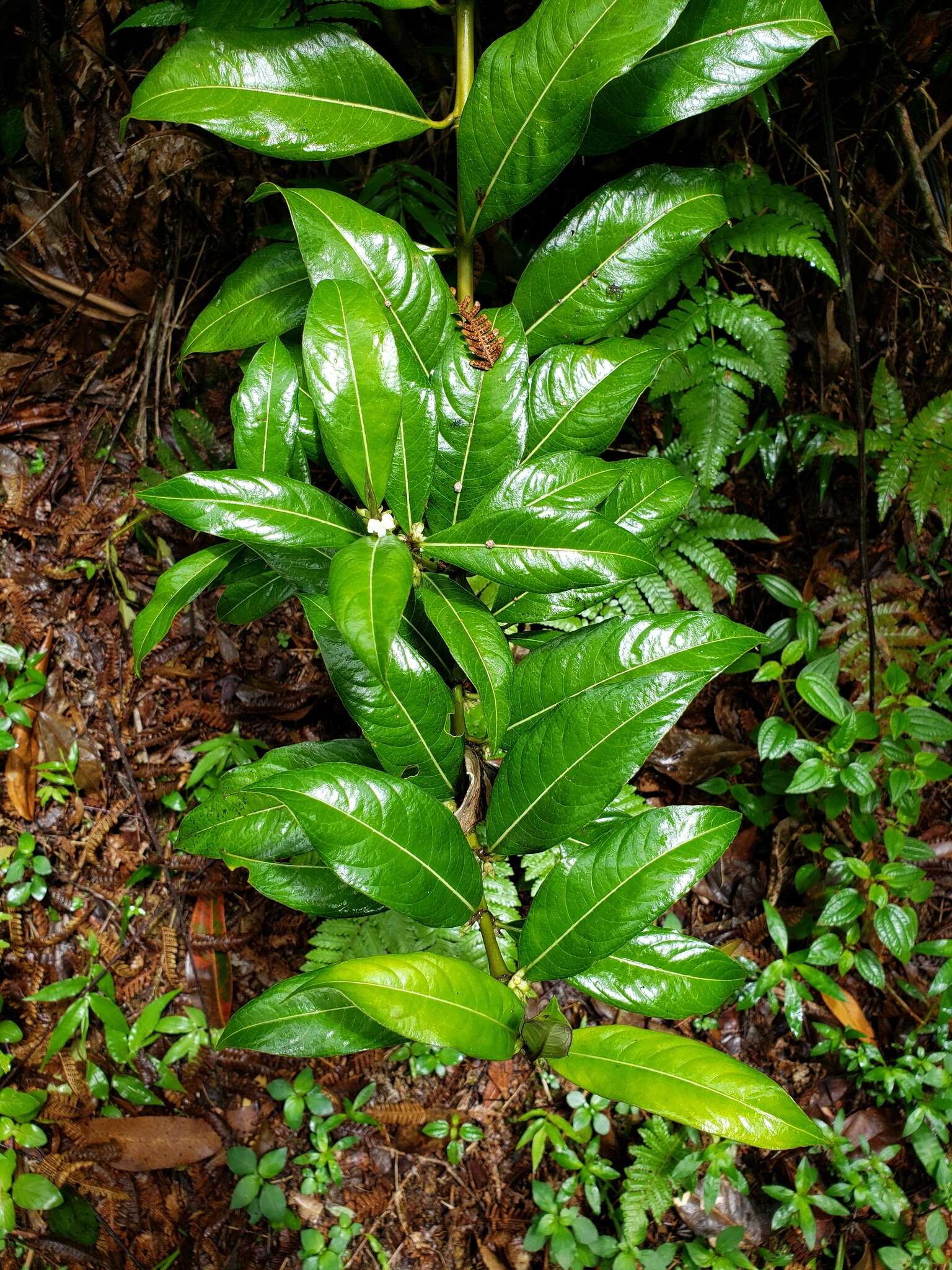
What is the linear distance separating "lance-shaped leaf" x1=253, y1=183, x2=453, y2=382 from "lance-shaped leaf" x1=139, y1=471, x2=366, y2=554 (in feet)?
0.75

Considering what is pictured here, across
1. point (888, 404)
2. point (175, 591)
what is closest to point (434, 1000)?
point (175, 591)

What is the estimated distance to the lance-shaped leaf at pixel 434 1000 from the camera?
0.83 meters

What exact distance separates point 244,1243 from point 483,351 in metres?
2.30

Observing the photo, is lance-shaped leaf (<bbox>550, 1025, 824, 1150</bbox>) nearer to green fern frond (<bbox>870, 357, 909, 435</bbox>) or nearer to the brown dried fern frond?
the brown dried fern frond

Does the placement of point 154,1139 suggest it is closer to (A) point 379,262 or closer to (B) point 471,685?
(B) point 471,685

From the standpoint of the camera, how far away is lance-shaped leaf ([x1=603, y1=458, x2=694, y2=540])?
4.07 ft

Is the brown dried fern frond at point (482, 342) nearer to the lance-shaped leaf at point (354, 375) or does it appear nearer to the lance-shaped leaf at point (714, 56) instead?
the lance-shaped leaf at point (354, 375)

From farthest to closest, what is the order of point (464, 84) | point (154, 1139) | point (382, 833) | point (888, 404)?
point (888, 404) → point (154, 1139) → point (464, 84) → point (382, 833)

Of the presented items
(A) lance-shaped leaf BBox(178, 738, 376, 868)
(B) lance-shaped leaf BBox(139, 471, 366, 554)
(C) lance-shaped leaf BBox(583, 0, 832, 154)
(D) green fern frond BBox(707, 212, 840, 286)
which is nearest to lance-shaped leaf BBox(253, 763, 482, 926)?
(A) lance-shaped leaf BBox(178, 738, 376, 868)

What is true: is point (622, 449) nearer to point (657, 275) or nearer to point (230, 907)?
point (657, 275)

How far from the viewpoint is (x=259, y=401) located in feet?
3.62

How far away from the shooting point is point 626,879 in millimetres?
999

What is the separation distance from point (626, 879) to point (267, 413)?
2.73 ft

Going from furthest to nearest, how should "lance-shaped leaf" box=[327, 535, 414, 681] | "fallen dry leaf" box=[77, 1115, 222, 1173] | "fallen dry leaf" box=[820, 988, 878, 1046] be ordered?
"fallen dry leaf" box=[820, 988, 878, 1046], "fallen dry leaf" box=[77, 1115, 222, 1173], "lance-shaped leaf" box=[327, 535, 414, 681]
